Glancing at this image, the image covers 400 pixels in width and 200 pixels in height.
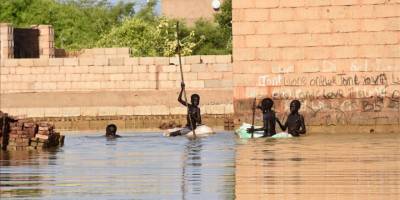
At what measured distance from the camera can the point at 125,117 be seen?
4094 centimetres

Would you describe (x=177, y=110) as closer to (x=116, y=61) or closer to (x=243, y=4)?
(x=116, y=61)

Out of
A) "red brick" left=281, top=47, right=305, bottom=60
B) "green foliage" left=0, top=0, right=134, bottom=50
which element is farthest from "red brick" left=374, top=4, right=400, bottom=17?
"green foliage" left=0, top=0, right=134, bottom=50

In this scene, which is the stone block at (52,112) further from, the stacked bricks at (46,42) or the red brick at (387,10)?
the red brick at (387,10)

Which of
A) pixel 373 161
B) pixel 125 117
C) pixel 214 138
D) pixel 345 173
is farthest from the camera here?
pixel 125 117

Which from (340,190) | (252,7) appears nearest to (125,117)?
(252,7)

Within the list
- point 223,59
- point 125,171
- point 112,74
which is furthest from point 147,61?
point 125,171

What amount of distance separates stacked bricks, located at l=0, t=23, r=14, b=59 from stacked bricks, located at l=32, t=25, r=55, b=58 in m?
1.49

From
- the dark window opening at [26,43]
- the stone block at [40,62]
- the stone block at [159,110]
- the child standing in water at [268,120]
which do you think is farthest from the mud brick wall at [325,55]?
the dark window opening at [26,43]

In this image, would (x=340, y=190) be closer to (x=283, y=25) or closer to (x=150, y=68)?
(x=283, y=25)

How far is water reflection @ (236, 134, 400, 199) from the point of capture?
52.6 feet

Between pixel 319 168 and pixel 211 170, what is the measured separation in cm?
146

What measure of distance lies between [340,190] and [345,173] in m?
2.66

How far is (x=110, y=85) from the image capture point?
4194cm

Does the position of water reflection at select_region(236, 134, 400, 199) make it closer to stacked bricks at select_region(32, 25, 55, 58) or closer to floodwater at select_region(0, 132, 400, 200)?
floodwater at select_region(0, 132, 400, 200)
